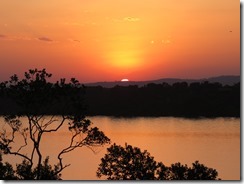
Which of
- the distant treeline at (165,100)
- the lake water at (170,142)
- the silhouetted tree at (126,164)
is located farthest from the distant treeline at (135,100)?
the silhouetted tree at (126,164)

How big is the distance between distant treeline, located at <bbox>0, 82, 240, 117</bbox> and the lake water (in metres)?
0.17

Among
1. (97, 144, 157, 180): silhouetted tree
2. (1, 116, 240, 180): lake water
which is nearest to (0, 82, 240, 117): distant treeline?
(1, 116, 240, 180): lake water

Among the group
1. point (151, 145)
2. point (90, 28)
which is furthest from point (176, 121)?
point (90, 28)

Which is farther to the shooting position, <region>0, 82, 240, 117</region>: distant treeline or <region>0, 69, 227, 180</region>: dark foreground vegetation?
<region>0, 82, 240, 117</region>: distant treeline

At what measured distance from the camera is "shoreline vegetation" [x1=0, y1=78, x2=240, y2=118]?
873 centimetres

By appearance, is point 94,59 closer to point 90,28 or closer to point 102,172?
point 90,28

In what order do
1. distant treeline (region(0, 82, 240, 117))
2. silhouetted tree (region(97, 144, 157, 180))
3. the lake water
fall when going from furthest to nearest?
the lake water, silhouetted tree (region(97, 144, 157, 180)), distant treeline (region(0, 82, 240, 117))

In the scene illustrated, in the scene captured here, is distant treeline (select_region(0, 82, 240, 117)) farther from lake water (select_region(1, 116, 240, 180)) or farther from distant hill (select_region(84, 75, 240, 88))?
lake water (select_region(1, 116, 240, 180))

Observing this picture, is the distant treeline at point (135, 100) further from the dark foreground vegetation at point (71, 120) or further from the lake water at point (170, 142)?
the lake water at point (170, 142)

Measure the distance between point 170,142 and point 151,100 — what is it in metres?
2.35

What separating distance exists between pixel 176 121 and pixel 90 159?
1688 millimetres

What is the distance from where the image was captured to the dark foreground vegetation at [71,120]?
27.8ft

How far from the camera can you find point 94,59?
900 centimetres

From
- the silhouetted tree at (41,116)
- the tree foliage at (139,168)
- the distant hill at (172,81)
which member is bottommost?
the tree foliage at (139,168)
